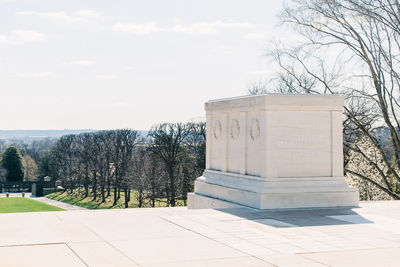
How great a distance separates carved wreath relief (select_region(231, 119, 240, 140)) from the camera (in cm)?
1482

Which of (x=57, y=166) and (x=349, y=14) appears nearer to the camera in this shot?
(x=349, y=14)

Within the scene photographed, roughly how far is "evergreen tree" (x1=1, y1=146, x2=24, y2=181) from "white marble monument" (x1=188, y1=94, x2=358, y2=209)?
106m

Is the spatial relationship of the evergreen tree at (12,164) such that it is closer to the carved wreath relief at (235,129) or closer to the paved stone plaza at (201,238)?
the carved wreath relief at (235,129)

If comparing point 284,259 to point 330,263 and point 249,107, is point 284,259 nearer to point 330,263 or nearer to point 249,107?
point 330,263

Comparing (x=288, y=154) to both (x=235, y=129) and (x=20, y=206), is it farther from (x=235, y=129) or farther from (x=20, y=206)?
(x=20, y=206)

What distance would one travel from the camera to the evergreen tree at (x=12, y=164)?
370ft

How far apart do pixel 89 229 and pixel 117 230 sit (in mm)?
548

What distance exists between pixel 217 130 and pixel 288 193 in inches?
152

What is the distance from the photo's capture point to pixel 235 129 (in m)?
15.0

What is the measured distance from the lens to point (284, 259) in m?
7.52

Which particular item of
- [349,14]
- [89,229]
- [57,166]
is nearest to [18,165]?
[57,166]

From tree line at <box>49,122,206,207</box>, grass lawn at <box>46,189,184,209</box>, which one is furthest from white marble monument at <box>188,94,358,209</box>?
grass lawn at <box>46,189,184,209</box>

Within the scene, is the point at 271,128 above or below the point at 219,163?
above

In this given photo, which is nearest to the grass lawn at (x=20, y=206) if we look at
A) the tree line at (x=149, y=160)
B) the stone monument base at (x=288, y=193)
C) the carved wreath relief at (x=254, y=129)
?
the tree line at (x=149, y=160)
